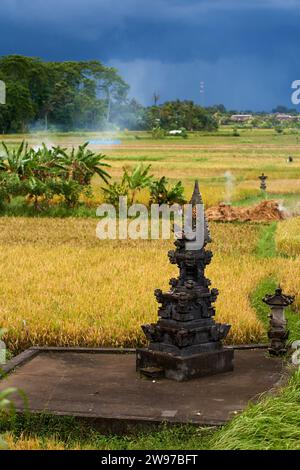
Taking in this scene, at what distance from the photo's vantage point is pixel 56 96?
83.1 metres


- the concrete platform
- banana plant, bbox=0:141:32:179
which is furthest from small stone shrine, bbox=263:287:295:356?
banana plant, bbox=0:141:32:179

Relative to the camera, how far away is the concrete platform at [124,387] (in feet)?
31.3

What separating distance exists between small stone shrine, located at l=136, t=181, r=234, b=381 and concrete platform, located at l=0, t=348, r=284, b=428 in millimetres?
149

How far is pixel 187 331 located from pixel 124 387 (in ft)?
3.23

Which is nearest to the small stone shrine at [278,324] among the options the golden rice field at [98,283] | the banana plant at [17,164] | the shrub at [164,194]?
the golden rice field at [98,283]

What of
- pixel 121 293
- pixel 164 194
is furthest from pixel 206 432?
pixel 164 194

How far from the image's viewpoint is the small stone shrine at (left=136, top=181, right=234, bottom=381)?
11000mm

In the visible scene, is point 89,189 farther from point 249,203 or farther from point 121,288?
point 121,288

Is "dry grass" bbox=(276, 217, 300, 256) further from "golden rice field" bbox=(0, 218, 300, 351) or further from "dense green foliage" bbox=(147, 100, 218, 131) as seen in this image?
"dense green foliage" bbox=(147, 100, 218, 131)

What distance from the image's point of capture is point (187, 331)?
1095 centimetres

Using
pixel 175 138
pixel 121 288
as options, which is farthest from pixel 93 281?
pixel 175 138

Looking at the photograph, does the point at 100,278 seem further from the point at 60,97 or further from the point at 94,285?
the point at 60,97

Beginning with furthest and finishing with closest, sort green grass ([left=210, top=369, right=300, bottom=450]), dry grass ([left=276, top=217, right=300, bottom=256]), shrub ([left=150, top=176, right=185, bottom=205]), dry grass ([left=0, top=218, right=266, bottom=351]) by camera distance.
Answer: shrub ([left=150, top=176, right=185, bottom=205]) < dry grass ([left=276, top=217, right=300, bottom=256]) < dry grass ([left=0, top=218, right=266, bottom=351]) < green grass ([left=210, top=369, right=300, bottom=450])
